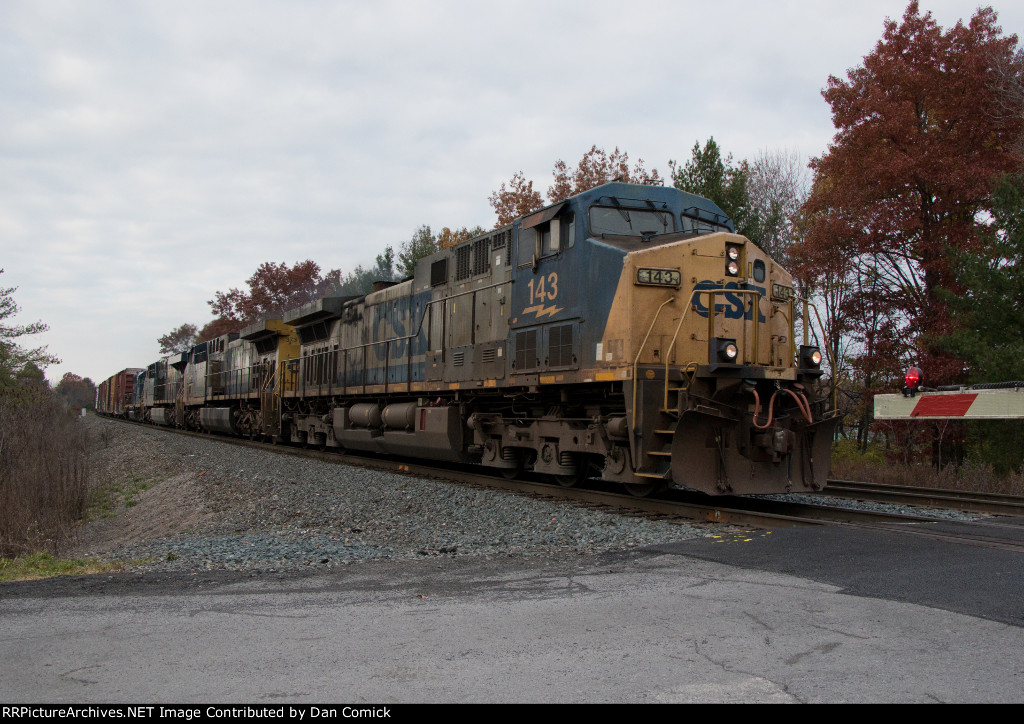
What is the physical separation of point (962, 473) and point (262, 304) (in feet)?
179

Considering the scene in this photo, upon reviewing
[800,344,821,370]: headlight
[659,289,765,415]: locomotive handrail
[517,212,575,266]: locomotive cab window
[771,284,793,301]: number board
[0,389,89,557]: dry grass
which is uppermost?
[517,212,575,266]: locomotive cab window

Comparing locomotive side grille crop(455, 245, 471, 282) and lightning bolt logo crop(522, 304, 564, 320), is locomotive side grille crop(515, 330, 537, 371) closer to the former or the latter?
lightning bolt logo crop(522, 304, 564, 320)

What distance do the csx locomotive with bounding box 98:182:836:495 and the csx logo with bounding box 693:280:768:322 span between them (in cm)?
2

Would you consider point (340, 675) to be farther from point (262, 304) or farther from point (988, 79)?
point (262, 304)

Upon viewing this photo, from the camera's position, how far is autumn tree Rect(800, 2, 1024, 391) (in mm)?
16016

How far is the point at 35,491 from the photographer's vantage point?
38.4 ft

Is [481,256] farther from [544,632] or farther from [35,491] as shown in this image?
[544,632]

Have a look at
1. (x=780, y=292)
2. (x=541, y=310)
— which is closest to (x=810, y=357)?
(x=780, y=292)

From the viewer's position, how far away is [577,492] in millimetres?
10016

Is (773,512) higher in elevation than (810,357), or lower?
lower

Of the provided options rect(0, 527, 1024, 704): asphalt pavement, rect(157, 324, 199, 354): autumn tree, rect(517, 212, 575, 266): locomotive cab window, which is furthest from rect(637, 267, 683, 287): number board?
rect(157, 324, 199, 354): autumn tree

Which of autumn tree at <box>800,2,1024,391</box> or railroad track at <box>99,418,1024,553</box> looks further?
autumn tree at <box>800,2,1024,391</box>

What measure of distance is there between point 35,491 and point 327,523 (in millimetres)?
6442

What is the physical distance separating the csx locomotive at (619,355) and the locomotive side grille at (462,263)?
0.12ft
